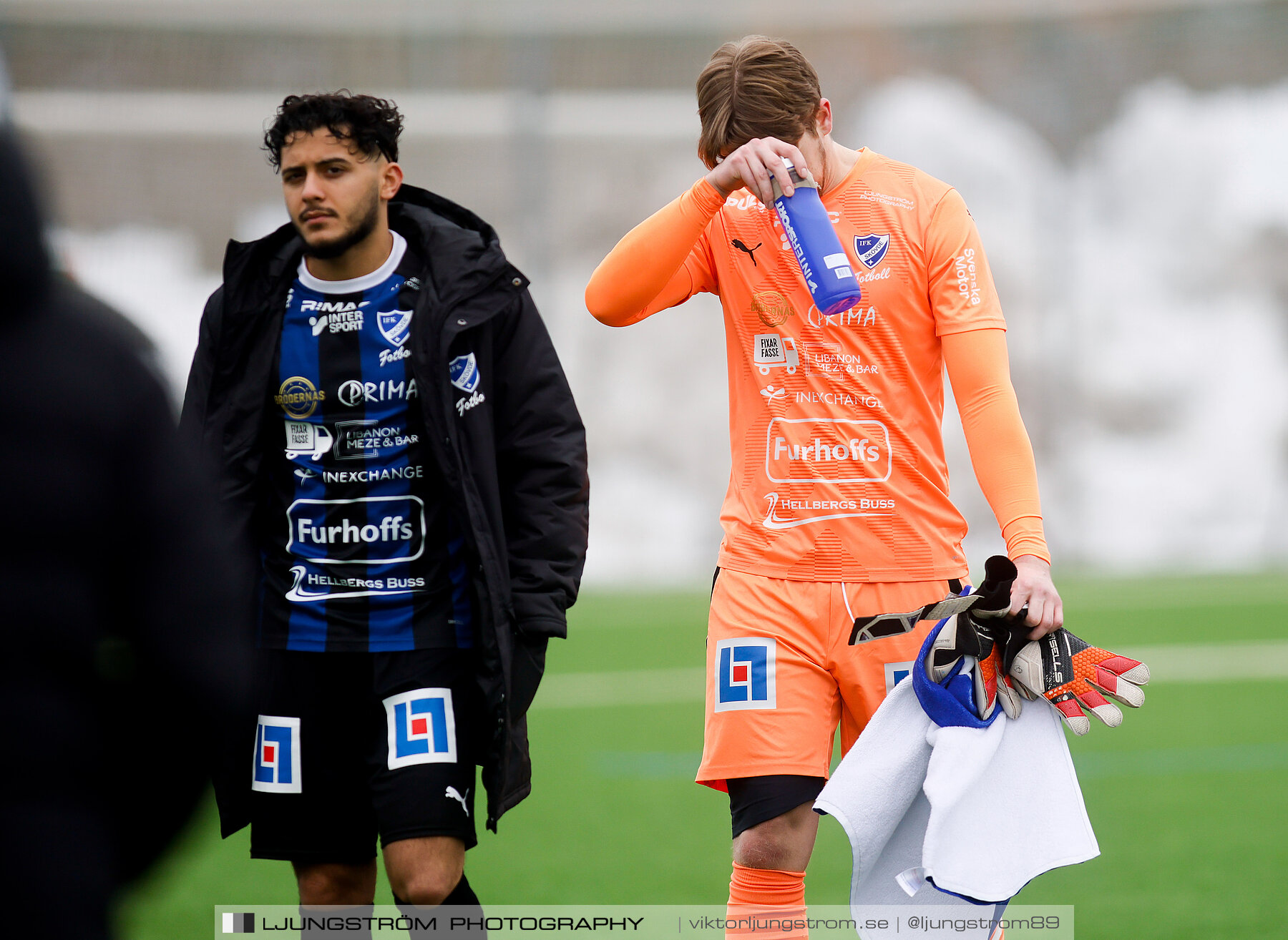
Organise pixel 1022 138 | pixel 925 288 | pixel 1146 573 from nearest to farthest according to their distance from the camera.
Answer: pixel 925 288, pixel 1146 573, pixel 1022 138

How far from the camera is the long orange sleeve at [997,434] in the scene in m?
3.19

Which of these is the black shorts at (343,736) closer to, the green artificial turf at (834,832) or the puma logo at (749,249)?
the green artificial turf at (834,832)

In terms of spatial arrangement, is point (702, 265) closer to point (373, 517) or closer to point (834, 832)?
point (373, 517)

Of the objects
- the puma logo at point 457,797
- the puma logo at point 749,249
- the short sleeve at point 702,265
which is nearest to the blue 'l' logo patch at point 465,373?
the short sleeve at point 702,265

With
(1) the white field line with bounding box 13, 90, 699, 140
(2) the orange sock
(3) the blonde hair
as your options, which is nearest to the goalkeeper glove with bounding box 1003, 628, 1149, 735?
(2) the orange sock

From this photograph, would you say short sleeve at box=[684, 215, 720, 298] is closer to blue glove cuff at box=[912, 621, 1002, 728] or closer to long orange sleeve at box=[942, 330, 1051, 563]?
long orange sleeve at box=[942, 330, 1051, 563]

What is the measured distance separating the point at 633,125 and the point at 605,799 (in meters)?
14.2

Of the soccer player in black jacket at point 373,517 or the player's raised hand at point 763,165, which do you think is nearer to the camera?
the player's raised hand at point 763,165

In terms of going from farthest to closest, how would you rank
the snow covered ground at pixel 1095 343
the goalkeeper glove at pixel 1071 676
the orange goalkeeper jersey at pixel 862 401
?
the snow covered ground at pixel 1095 343
the orange goalkeeper jersey at pixel 862 401
the goalkeeper glove at pixel 1071 676

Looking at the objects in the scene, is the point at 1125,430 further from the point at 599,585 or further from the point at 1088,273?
the point at 599,585

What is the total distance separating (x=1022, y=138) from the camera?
66.2 ft

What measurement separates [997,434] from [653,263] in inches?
33.6

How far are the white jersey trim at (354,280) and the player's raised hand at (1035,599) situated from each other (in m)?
1.67

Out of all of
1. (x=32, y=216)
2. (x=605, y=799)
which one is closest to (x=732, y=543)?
(x=32, y=216)
